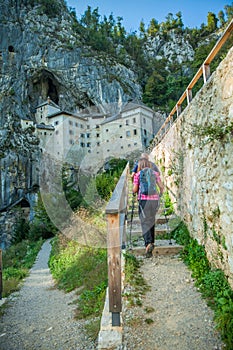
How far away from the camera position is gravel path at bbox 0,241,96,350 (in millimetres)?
3432

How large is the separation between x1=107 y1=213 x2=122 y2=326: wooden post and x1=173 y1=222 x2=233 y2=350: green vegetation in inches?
38.4

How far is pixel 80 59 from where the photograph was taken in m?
43.1

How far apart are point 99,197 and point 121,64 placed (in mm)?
45736

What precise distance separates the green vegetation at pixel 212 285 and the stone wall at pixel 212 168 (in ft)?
0.40

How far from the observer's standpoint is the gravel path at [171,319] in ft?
7.27

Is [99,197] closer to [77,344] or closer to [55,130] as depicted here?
[77,344]

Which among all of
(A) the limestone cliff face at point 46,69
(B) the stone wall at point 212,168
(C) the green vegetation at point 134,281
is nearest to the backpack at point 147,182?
(B) the stone wall at point 212,168

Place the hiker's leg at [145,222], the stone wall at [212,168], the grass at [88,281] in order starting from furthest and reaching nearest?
the hiker's leg at [145,222] < the grass at [88,281] < the stone wall at [212,168]

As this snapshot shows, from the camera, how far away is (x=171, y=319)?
2.58 m

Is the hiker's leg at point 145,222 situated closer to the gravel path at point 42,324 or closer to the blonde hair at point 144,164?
the blonde hair at point 144,164

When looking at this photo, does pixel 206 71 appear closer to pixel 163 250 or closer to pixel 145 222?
pixel 145 222

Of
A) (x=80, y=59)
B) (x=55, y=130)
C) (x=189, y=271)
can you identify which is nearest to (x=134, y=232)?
(x=189, y=271)

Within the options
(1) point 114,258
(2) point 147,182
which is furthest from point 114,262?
(2) point 147,182

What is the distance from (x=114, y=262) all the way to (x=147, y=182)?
6.96ft
